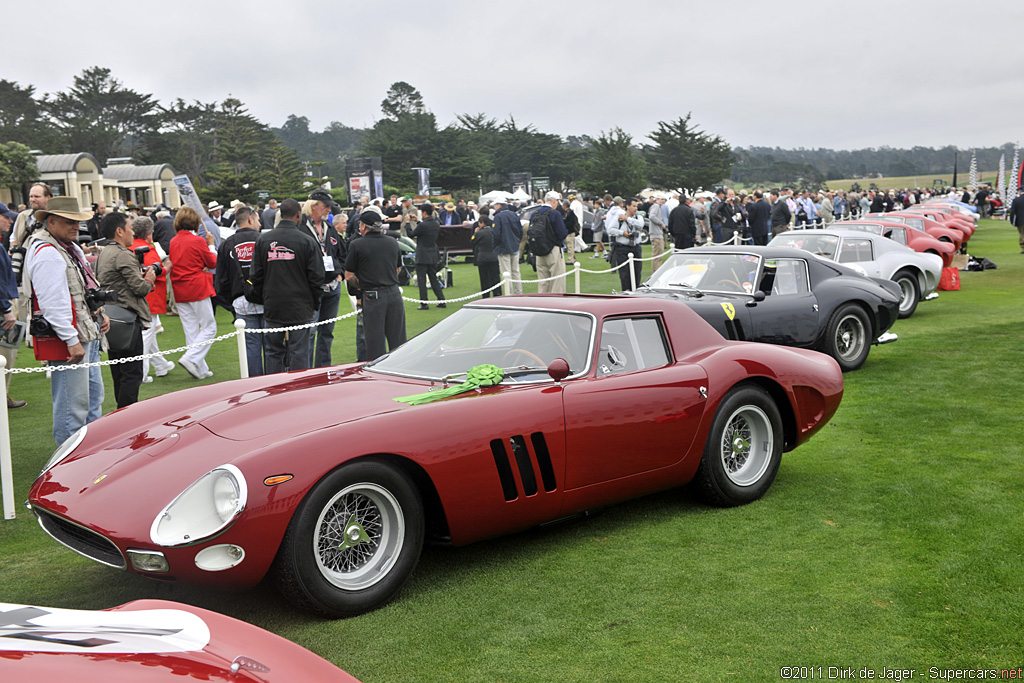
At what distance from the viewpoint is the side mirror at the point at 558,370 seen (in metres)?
4.49

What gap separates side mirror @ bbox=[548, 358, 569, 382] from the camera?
4.49m

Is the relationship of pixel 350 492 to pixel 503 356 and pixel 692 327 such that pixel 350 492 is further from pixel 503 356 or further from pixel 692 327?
pixel 692 327

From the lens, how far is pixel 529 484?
14.1 feet

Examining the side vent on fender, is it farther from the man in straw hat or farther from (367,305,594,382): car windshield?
the man in straw hat

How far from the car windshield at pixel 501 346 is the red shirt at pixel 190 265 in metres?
5.43

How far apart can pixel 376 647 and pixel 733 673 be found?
145cm

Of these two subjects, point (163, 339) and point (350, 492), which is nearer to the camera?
point (350, 492)

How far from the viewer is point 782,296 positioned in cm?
961

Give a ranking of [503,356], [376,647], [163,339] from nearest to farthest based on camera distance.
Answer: [376,647], [503,356], [163,339]

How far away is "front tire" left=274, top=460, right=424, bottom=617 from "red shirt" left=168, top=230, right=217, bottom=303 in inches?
267

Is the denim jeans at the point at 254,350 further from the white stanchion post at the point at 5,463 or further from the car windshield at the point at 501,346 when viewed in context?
the car windshield at the point at 501,346

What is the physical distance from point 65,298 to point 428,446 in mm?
3604

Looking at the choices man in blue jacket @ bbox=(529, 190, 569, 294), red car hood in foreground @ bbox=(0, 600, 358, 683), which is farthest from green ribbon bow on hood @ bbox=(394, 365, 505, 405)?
man in blue jacket @ bbox=(529, 190, 569, 294)

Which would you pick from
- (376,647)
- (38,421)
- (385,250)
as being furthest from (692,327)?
(38,421)
